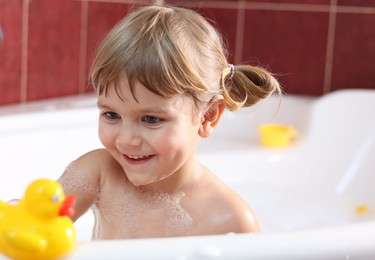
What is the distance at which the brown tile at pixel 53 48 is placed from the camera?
2.36 m

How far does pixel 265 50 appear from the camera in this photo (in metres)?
2.82

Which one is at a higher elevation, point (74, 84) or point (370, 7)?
point (370, 7)

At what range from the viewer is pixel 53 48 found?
2445 mm

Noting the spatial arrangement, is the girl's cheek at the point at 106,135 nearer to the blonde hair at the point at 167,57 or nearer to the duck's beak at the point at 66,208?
the blonde hair at the point at 167,57

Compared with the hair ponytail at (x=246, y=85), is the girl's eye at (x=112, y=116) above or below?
below

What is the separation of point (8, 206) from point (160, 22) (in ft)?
1.43

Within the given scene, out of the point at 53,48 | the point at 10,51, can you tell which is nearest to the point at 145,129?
the point at 10,51

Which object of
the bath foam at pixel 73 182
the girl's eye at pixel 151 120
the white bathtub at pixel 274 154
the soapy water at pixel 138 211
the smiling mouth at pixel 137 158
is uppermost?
the girl's eye at pixel 151 120

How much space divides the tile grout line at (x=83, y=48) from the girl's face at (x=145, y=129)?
1442mm

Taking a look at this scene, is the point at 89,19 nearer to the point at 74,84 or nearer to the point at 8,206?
the point at 74,84

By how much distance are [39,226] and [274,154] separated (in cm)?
160

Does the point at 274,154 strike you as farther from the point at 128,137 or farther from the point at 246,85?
the point at 128,137

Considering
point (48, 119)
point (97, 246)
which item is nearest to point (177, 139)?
point (97, 246)

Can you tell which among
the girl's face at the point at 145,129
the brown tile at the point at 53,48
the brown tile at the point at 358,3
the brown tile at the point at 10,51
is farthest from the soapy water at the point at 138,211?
the brown tile at the point at 358,3
